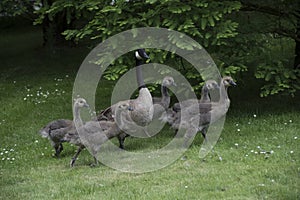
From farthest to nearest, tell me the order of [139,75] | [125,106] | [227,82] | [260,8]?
[260,8] → [139,75] → [227,82] → [125,106]

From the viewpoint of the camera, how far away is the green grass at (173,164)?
816 centimetres

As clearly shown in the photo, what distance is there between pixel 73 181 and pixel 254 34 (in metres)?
5.67

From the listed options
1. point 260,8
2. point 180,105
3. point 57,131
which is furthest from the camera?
point 260,8

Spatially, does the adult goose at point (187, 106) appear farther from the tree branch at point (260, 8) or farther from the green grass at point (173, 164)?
the tree branch at point (260, 8)

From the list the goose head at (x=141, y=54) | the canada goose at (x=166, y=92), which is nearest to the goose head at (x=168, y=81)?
the canada goose at (x=166, y=92)

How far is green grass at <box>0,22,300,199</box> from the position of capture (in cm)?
816

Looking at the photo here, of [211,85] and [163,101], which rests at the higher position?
[211,85]

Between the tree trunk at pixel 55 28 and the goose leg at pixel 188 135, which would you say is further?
the tree trunk at pixel 55 28

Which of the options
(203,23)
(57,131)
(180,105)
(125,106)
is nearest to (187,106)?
(180,105)

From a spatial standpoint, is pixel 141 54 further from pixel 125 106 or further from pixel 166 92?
pixel 125 106

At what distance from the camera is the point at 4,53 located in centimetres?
2292

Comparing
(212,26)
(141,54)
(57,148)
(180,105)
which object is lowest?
(57,148)

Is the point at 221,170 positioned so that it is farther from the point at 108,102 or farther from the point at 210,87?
the point at 108,102

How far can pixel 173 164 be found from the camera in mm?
9547
